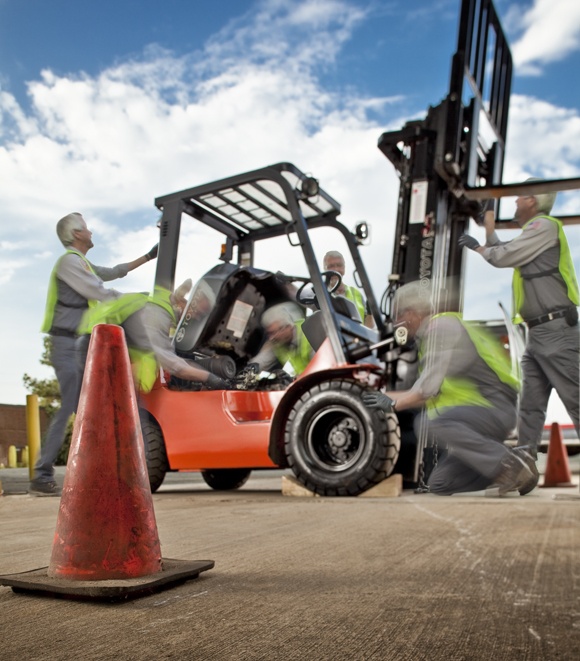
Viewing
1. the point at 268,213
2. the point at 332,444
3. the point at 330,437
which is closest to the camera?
the point at 268,213

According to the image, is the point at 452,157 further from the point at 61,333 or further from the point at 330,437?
the point at 330,437

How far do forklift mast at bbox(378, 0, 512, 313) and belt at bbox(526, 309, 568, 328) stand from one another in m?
0.15

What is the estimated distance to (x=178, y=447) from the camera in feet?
15.9

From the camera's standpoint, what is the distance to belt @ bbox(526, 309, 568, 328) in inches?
47.2

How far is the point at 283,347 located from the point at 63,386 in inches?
19.7

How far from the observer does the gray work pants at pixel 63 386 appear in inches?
56.5

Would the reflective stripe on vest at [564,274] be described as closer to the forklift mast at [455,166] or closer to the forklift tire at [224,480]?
the forklift mast at [455,166]

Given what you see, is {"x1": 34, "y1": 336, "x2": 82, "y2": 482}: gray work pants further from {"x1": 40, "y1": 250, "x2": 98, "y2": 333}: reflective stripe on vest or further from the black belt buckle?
the black belt buckle

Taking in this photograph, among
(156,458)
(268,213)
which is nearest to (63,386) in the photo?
(268,213)

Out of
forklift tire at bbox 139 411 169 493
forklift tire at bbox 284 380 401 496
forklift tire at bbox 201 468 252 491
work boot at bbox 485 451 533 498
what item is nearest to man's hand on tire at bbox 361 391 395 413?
work boot at bbox 485 451 533 498

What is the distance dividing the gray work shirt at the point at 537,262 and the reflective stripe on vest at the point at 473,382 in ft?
0.37

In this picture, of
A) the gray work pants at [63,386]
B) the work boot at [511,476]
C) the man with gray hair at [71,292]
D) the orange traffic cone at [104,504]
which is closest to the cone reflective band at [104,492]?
the orange traffic cone at [104,504]

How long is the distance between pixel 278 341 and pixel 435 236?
0.43 meters

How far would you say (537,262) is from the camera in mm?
1210
